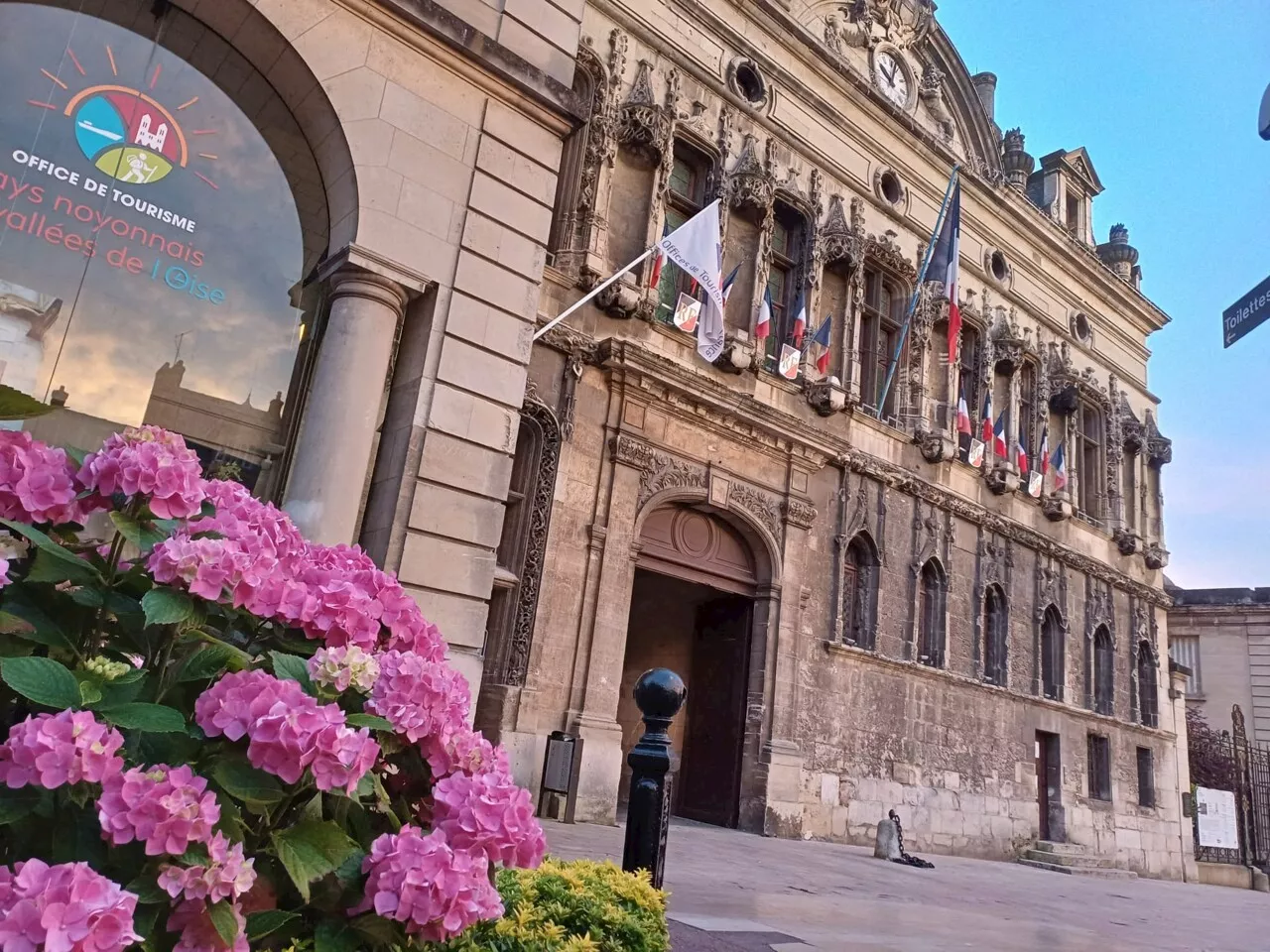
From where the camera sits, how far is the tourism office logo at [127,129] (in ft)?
22.4

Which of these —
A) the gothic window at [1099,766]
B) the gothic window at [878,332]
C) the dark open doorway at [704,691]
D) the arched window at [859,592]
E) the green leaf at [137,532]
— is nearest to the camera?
the green leaf at [137,532]

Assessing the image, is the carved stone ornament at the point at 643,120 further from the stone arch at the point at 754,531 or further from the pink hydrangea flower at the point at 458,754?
the pink hydrangea flower at the point at 458,754

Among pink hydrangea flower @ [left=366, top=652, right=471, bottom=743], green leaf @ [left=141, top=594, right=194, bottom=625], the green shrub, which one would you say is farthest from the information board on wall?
green leaf @ [left=141, top=594, right=194, bottom=625]

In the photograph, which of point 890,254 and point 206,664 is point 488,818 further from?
point 890,254

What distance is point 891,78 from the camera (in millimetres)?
20406

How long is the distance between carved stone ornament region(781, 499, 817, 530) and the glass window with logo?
927 cm

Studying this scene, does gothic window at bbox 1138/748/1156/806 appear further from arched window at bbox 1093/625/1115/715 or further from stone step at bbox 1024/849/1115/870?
stone step at bbox 1024/849/1115/870

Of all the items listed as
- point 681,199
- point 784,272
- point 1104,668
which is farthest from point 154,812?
point 1104,668

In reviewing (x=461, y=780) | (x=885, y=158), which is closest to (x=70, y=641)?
(x=461, y=780)

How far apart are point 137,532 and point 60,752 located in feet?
1.98

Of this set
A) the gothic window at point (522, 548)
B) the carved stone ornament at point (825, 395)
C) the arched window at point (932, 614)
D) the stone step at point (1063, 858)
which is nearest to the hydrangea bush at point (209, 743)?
the gothic window at point (522, 548)

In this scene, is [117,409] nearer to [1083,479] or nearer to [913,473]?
[913,473]

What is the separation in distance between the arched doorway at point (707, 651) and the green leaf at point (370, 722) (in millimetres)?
11390

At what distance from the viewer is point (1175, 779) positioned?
23.6 meters
